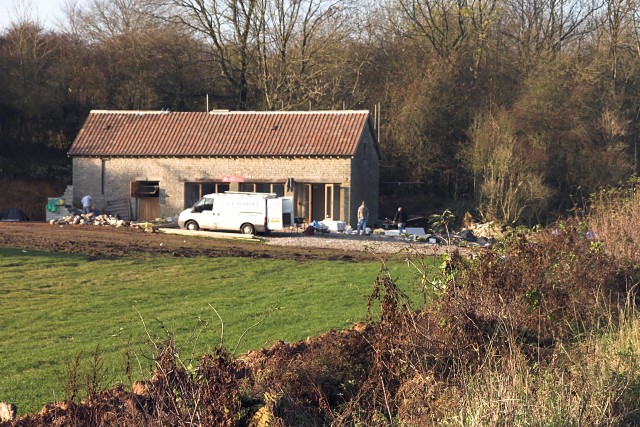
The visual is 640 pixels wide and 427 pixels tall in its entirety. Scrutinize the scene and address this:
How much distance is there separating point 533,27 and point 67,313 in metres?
43.9

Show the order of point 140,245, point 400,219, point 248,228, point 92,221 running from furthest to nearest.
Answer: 1. point 400,219
2. point 92,221
3. point 248,228
4. point 140,245

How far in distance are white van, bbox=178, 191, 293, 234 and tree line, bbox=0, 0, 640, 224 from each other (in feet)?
40.1

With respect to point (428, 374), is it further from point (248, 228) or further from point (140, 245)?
point (248, 228)

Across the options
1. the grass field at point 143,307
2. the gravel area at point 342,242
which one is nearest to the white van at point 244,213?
the gravel area at point 342,242

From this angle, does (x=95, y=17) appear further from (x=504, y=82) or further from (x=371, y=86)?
(x=504, y=82)

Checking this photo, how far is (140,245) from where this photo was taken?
30.0 m

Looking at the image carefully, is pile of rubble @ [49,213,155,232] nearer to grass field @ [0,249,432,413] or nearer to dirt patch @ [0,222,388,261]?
dirt patch @ [0,222,388,261]

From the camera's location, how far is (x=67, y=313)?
16797 mm

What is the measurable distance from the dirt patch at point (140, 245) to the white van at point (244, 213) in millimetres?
1223

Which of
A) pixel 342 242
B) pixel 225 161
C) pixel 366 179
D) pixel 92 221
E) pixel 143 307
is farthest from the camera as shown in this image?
pixel 366 179

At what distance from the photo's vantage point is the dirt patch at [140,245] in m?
28.1

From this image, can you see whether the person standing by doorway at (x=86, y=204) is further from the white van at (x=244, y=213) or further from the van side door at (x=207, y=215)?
the van side door at (x=207, y=215)

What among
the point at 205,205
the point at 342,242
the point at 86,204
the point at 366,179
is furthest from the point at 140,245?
the point at 366,179

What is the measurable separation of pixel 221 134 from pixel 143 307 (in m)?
26.1
